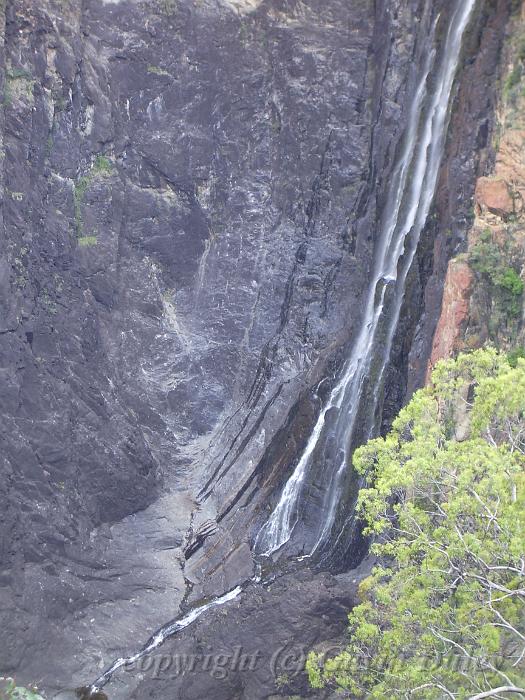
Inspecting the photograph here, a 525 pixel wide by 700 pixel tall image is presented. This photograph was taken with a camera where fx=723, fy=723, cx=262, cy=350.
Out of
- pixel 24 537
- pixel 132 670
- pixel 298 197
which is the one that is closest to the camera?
pixel 132 670

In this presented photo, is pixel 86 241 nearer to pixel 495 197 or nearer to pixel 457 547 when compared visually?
pixel 495 197

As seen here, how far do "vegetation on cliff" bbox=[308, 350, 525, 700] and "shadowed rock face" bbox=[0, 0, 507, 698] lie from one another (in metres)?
8.67

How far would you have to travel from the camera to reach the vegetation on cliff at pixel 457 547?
8.84 m

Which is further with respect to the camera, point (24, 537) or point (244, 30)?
point (244, 30)

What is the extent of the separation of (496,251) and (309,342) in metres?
7.97

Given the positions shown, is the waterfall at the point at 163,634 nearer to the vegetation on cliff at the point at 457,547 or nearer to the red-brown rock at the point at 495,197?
the vegetation on cliff at the point at 457,547

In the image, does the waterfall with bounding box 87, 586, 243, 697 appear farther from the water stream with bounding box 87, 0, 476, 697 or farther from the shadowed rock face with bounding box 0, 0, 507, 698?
the shadowed rock face with bounding box 0, 0, 507, 698

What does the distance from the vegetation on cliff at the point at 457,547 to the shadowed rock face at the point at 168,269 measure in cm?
867

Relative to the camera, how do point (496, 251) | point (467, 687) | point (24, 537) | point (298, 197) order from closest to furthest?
point (467, 687), point (496, 251), point (24, 537), point (298, 197)

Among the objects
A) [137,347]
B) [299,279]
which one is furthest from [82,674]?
[299,279]

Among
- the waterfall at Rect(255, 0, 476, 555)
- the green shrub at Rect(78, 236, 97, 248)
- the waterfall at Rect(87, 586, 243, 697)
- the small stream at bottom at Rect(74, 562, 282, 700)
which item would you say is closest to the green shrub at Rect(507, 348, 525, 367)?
the waterfall at Rect(255, 0, 476, 555)

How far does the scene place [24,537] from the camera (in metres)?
19.1

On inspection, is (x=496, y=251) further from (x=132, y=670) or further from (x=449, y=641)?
(x=132, y=670)

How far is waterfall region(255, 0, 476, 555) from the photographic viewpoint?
19.0 m
